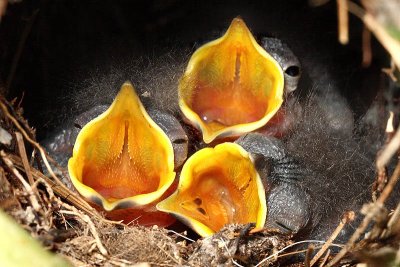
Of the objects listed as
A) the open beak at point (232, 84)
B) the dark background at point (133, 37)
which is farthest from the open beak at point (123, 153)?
the dark background at point (133, 37)

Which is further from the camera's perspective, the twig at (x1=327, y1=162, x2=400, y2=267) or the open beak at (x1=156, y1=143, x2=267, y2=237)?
the open beak at (x1=156, y1=143, x2=267, y2=237)

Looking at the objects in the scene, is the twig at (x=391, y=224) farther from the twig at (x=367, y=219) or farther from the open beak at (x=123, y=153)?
the open beak at (x=123, y=153)

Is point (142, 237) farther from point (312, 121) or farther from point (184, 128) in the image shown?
point (312, 121)

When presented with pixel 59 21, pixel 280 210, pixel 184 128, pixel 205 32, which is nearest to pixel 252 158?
pixel 280 210

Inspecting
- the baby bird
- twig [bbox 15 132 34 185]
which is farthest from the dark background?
twig [bbox 15 132 34 185]

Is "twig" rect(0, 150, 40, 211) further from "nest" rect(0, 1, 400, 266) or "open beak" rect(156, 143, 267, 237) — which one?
"open beak" rect(156, 143, 267, 237)

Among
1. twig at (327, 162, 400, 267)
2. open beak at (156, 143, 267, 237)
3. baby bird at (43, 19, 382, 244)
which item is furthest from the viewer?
baby bird at (43, 19, 382, 244)

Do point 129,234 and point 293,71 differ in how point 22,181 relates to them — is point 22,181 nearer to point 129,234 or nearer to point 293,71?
point 129,234

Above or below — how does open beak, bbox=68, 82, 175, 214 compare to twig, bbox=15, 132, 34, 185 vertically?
below
